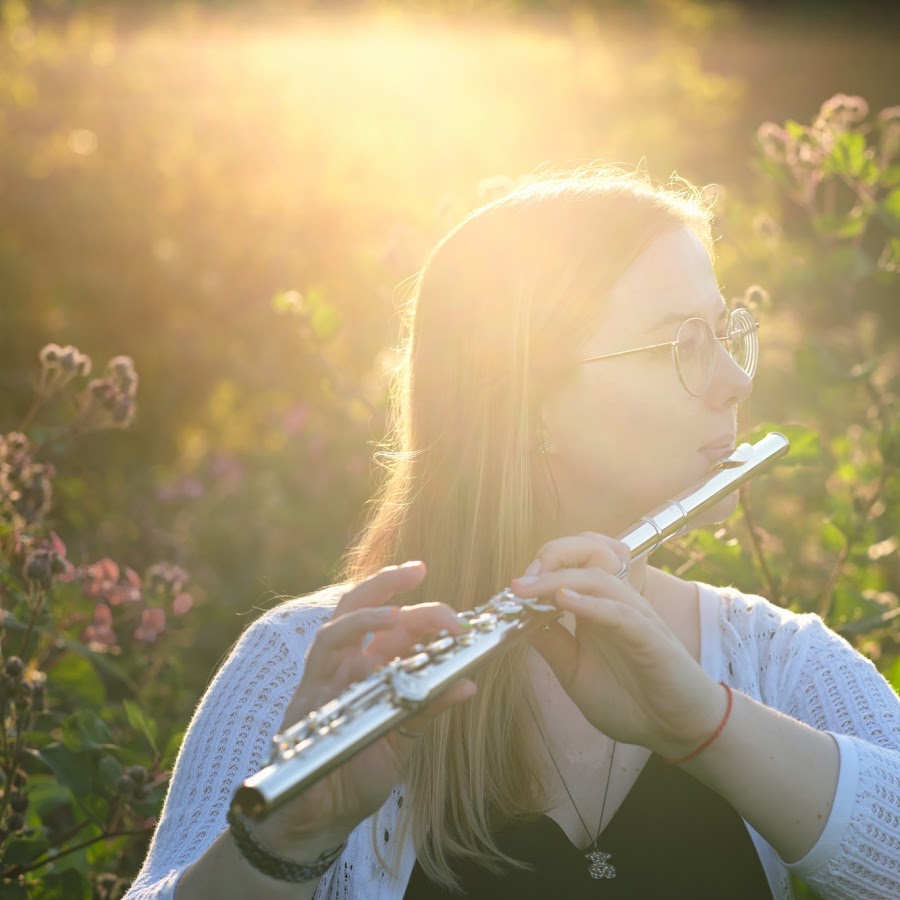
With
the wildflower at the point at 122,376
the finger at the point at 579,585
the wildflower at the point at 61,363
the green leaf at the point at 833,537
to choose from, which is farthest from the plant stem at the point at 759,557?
the wildflower at the point at 61,363

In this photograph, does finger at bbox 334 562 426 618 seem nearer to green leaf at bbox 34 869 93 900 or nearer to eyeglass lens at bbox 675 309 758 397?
eyeglass lens at bbox 675 309 758 397

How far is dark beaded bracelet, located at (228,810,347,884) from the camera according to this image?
4.60 feet

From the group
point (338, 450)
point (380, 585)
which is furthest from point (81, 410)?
point (338, 450)

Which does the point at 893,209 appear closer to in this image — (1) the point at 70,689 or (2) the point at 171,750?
(2) the point at 171,750

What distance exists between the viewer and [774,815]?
158cm

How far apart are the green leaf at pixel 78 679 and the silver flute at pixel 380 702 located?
98cm

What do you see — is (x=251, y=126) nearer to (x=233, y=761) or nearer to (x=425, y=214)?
(x=425, y=214)

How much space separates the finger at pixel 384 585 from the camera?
1.43 metres

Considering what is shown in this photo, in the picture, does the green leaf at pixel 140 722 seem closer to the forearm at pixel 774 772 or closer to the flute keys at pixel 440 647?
the flute keys at pixel 440 647

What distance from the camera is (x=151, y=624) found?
2.42 m

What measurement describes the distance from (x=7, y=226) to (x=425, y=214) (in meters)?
3.12

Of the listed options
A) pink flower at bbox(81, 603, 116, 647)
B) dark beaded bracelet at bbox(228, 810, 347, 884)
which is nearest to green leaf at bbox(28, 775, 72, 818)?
pink flower at bbox(81, 603, 116, 647)

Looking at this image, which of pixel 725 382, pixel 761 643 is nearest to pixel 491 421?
pixel 725 382

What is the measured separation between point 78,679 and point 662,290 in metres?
1.40
